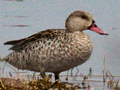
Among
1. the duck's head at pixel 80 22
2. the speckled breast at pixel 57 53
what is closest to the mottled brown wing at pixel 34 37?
the speckled breast at pixel 57 53

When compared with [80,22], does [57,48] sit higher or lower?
lower

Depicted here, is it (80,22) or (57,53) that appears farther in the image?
(80,22)

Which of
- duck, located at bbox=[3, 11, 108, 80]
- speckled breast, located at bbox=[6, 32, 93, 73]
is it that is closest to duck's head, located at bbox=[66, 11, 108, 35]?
duck, located at bbox=[3, 11, 108, 80]

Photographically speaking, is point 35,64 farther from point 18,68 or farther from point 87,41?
point 87,41

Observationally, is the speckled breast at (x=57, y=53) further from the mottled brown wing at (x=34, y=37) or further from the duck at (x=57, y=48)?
the mottled brown wing at (x=34, y=37)

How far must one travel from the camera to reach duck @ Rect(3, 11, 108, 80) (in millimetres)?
6220

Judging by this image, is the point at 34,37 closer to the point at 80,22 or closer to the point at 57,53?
the point at 57,53

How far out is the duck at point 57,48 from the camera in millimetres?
6220

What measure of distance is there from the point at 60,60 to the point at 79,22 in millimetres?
778

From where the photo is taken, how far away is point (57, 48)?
6195mm

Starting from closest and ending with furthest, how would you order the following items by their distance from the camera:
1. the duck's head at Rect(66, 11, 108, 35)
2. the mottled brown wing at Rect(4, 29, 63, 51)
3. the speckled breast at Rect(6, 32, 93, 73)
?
the speckled breast at Rect(6, 32, 93, 73), the mottled brown wing at Rect(4, 29, 63, 51), the duck's head at Rect(66, 11, 108, 35)

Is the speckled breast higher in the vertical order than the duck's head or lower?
lower

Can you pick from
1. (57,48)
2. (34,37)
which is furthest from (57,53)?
(34,37)

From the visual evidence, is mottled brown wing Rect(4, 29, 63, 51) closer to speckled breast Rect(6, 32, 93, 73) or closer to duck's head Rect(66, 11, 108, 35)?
speckled breast Rect(6, 32, 93, 73)
